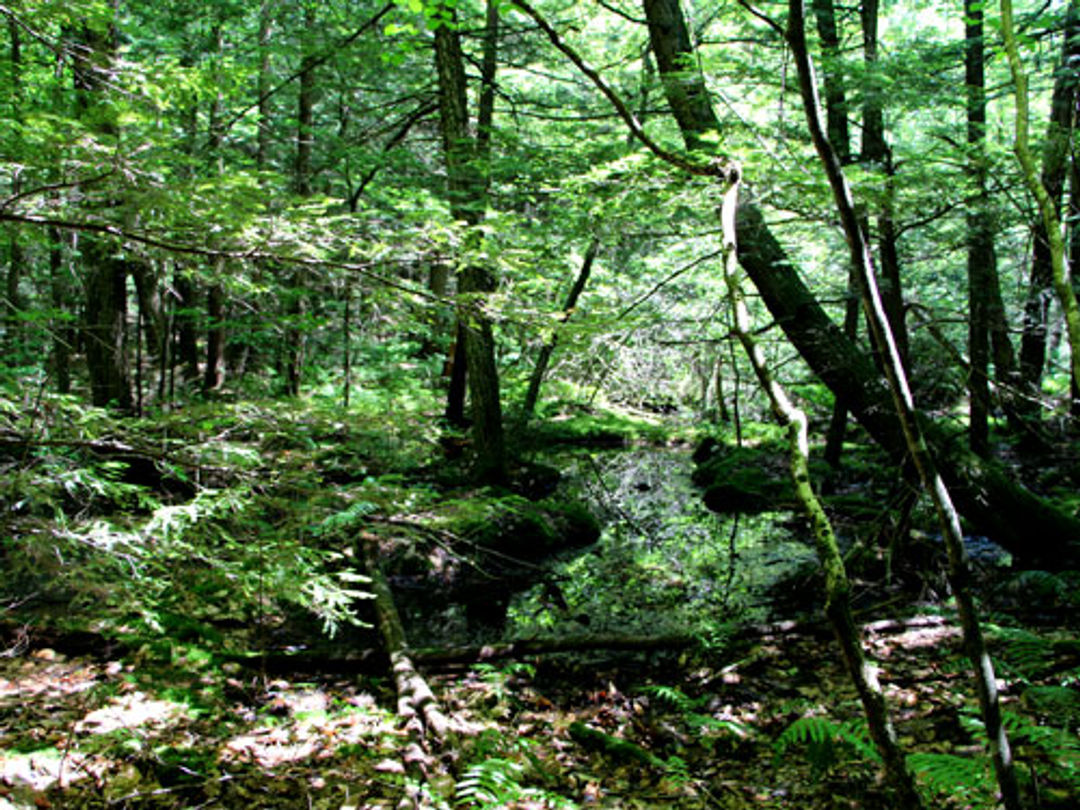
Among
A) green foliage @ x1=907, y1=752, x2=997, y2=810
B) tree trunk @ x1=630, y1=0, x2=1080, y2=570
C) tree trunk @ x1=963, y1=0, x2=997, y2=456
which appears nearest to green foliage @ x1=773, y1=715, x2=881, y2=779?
green foliage @ x1=907, y1=752, x2=997, y2=810

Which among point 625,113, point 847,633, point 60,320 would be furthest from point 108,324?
point 847,633

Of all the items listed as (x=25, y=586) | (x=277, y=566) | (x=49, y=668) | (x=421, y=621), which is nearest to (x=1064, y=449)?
(x=421, y=621)

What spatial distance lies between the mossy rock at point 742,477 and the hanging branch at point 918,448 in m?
6.73

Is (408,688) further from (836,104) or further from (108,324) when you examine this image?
(836,104)

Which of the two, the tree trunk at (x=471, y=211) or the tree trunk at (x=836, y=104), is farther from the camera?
the tree trunk at (x=471, y=211)

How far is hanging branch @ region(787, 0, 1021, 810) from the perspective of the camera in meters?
2.00

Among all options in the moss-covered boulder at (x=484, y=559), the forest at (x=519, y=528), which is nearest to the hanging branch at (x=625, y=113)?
the forest at (x=519, y=528)

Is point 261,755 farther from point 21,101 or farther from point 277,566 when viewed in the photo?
point 21,101

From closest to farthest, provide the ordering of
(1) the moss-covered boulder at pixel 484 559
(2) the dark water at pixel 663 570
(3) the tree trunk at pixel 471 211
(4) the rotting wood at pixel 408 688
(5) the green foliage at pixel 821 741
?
(5) the green foliage at pixel 821 741 → (4) the rotting wood at pixel 408 688 → (2) the dark water at pixel 663 570 → (1) the moss-covered boulder at pixel 484 559 → (3) the tree trunk at pixel 471 211

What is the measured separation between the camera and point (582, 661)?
5.19m

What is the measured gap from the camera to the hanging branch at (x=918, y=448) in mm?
2004

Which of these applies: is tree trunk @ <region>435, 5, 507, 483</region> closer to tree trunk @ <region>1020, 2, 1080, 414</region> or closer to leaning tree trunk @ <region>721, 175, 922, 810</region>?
tree trunk @ <region>1020, 2, 1080, 414</region>

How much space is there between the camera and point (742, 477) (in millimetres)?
Result: 11141

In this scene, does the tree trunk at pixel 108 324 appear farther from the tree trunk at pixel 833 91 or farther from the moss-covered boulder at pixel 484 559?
the tree trunk at pixel 833 91
